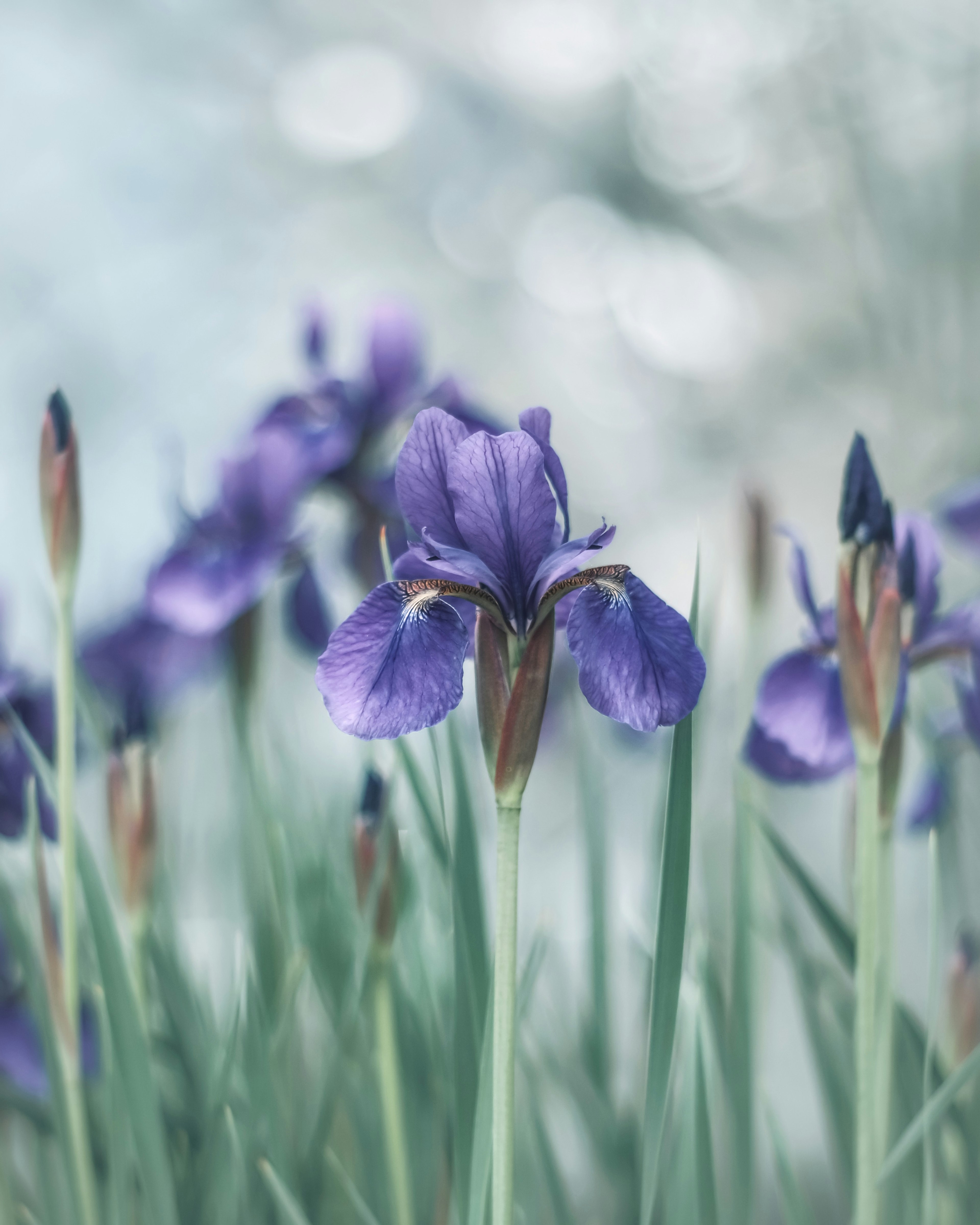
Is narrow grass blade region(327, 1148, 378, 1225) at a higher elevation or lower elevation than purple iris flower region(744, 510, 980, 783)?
lower

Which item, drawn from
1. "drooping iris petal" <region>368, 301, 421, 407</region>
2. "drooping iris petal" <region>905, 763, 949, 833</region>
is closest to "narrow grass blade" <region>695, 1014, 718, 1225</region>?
"drooping iris petal" <region>905, 763, 949, 833</region>

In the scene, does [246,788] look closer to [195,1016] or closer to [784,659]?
[195,1016]

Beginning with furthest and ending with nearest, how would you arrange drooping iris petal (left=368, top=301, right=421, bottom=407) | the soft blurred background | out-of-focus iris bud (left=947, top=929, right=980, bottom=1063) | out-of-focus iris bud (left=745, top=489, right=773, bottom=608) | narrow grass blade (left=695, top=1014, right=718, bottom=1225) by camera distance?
the soft blurred background < drooping iris petal (left=368, top=301, right=421, bottom=407) < out-of-focus iris bud (left=745, top=489, right=773, bottom=608) < out-of-focus iris bud (left=947, top=929, right=980, bottom=1063) < narrow grass blade (left=695, top=1014, right=718, bottom=1225)

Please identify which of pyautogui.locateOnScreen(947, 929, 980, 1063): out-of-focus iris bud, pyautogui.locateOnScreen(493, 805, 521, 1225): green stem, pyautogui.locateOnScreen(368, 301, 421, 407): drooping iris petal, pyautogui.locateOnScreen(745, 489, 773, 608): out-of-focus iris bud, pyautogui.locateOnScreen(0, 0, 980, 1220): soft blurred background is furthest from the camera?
pyautogui.locateOnScreen(0, 0, 980, 1220): soft blurred background

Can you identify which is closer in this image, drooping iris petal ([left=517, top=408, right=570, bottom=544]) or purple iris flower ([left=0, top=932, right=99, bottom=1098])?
drooping iris petal ([left=517, top=408, right=570, bottom=544])

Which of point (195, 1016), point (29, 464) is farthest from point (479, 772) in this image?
point (29, 464)

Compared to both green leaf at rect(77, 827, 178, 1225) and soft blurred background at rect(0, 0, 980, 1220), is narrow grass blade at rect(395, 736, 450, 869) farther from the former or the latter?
soft blurred background at rect(0, 0, 980, 1220)
